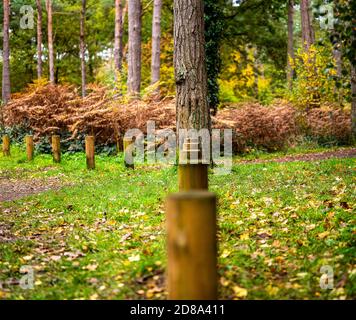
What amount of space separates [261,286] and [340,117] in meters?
17.5

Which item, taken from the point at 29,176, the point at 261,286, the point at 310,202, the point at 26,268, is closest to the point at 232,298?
the point at 261,286

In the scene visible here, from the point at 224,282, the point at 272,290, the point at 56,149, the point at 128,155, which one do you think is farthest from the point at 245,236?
the point at 56,149

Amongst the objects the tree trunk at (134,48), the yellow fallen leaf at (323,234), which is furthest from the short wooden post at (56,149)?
the yellow fallen leaf at (323,234)

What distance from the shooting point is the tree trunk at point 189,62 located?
10492 millimetres

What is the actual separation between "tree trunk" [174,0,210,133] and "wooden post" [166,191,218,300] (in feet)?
26.5

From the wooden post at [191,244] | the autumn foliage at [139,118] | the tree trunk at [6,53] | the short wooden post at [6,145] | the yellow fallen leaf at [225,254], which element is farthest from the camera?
the tree trunk at [6,53]

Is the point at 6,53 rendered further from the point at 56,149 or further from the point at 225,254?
the point at 225,254

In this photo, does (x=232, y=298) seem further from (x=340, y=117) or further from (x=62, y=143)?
(x=340, y=117)

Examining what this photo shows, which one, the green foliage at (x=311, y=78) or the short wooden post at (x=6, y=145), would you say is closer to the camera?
the short wooden post at (x=6, y=145)

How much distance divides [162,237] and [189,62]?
5.17 m

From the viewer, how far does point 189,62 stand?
1054cm

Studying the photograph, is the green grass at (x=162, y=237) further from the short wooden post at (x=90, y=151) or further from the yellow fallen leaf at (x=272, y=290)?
the short wooden post at (x=90, y=151)

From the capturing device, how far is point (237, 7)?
27.6 m

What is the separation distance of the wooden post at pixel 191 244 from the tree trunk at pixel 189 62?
26.5ft
